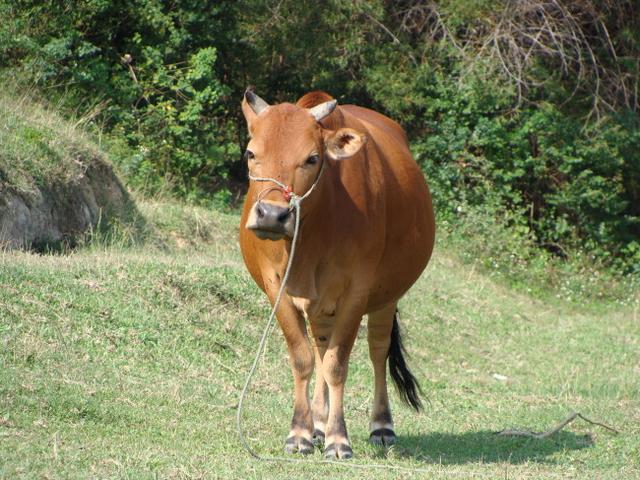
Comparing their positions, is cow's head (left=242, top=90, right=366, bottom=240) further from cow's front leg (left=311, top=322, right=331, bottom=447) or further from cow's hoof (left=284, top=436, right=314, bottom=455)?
cow's hoof (left=284, top=436, right=314, bottom=455)

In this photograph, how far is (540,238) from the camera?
66.7ft

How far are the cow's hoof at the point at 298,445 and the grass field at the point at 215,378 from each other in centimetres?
18

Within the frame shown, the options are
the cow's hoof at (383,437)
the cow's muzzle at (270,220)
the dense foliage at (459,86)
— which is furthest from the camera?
the dense foliage at (459,86)

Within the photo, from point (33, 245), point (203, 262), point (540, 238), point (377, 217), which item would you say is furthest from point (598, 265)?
point (377, 217)

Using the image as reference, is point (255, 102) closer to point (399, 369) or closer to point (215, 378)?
point (399, 369)

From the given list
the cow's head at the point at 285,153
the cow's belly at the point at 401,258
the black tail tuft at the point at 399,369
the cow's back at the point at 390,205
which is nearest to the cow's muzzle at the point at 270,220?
the cow's head at the point at 285,153

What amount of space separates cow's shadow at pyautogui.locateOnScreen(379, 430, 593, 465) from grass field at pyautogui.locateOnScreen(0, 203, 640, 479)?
0.07ft

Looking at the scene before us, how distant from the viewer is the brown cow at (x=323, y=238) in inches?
Result: 255

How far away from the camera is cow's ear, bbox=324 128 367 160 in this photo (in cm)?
675

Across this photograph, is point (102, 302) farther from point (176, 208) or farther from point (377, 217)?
point (176, 208)

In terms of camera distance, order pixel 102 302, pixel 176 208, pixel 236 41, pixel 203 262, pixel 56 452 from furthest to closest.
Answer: pixel 236 41 → pixel 176 208 → pixel 203 262 → pixel 102 302 → pixel 56 452

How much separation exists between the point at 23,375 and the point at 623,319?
10776mm

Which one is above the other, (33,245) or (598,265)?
(33,245)

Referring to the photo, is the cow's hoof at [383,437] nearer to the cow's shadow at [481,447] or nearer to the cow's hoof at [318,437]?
the cow's shadow at [481,447]
